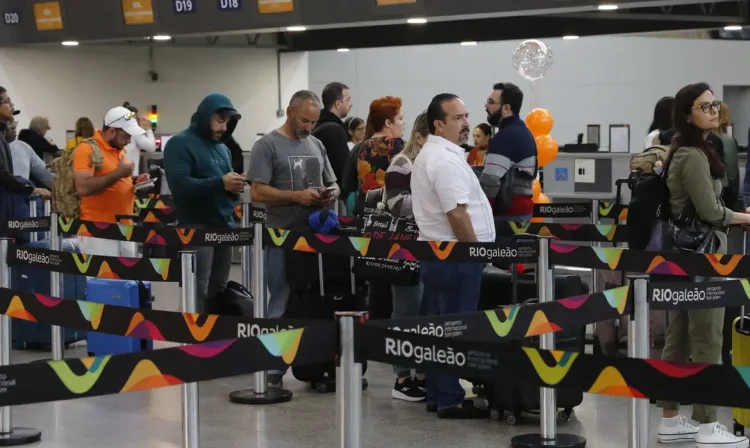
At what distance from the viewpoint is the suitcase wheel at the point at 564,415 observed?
6.36 meters

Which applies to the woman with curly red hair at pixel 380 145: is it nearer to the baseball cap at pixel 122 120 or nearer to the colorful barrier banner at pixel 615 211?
the baseball cap at pixel 122 120

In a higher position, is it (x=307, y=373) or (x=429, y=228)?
(x=429, y=228)

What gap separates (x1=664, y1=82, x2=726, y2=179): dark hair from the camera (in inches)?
231

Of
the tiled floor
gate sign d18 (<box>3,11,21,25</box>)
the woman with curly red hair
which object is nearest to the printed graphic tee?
the woman with curly red hair

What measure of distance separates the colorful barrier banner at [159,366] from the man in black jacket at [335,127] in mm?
5435

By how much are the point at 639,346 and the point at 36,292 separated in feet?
18.9

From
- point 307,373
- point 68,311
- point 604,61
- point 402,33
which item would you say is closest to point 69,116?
point 402,33

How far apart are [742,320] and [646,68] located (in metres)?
18.9

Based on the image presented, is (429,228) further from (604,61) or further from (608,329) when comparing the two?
(604,61)

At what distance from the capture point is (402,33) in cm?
2198

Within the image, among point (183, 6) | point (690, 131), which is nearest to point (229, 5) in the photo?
point (183, 6)

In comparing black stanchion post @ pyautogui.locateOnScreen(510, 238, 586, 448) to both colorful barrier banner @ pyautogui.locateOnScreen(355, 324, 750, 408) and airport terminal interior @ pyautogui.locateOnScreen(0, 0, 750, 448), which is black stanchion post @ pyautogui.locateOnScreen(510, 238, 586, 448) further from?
colorful barrier banner @ pyautogui.locateOnScreen(355, 324, 750, 408)

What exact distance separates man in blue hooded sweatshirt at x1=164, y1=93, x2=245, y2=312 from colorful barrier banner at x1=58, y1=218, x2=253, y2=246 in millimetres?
152

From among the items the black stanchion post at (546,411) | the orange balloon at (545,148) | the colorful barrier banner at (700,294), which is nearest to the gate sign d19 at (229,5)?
the orange balloon at (545,148)
